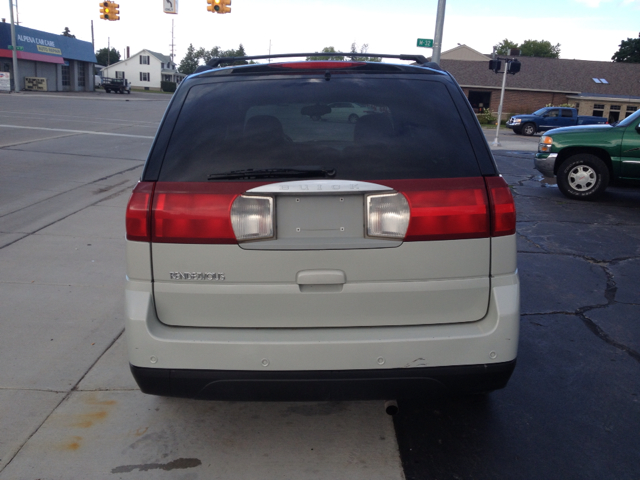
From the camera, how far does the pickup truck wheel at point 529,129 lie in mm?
32969

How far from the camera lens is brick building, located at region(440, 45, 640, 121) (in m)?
49.6

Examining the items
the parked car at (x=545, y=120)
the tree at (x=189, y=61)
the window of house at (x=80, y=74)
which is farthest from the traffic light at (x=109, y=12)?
the tree at (x=189, y=61)

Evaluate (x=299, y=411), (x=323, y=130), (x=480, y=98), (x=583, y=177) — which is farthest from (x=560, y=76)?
(x=323, y=130)

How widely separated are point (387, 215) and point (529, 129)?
3312cm

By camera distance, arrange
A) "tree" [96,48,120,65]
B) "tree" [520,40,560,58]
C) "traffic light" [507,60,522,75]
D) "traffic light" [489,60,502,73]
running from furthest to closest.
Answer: "tree" [96,48,120,65], "tree" [520,40,560,58], "traffic light" [489,60,502,73], "traffic light" [507,60,522,75]

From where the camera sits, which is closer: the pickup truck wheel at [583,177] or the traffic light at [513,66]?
the pickup truck wheel at [583,177]

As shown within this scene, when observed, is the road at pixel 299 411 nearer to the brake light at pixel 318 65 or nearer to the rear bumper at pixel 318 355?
the rear bumper at pixel 318 355

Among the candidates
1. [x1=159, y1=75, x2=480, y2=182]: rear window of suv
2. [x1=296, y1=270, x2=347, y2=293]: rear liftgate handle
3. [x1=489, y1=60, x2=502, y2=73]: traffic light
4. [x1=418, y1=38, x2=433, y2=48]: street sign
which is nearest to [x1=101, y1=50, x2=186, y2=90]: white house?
[x1=489, y1=60, x2=502, y2=73]: traffic light

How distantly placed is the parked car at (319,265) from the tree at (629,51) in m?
100

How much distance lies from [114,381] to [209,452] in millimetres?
1001

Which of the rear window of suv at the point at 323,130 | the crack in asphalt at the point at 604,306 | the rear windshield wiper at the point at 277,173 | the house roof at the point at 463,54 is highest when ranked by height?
the house roof at the point at 463,54

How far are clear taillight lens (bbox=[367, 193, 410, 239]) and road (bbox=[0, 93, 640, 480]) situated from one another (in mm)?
1189

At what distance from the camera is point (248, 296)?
251 centimetres

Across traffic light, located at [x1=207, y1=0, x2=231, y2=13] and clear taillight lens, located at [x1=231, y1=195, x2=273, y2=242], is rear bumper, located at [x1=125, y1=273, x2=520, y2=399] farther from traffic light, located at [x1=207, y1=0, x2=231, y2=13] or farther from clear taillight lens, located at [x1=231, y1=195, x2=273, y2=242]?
traffic light, located at [x1=207, y1=0, x2=231, y2=13]
